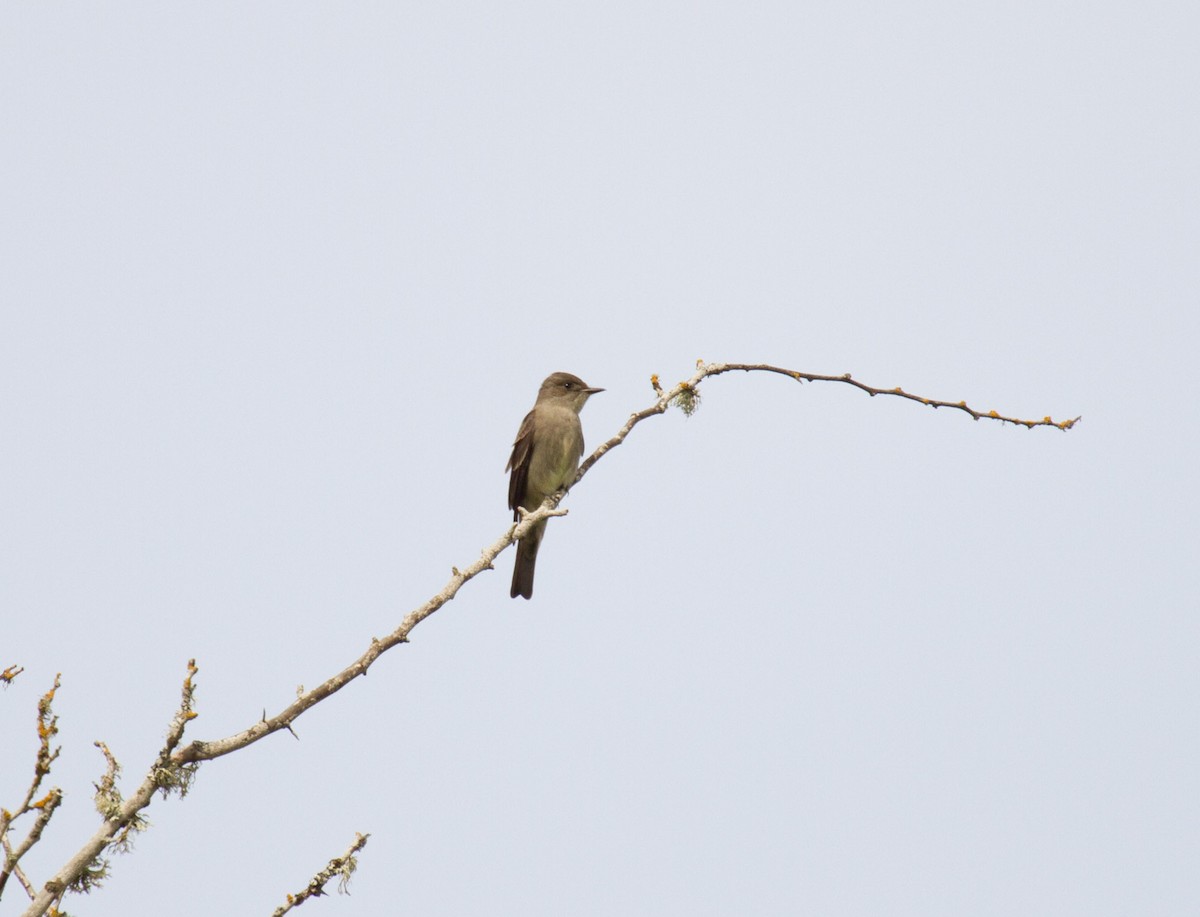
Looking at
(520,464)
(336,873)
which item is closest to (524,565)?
(520,464)

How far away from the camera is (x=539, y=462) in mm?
10984

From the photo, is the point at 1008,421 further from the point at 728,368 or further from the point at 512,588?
the point at 512,588

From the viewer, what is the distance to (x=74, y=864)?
114 inches

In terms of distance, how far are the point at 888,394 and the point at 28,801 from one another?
3330mm

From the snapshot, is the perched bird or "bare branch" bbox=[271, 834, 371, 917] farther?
the perched bird

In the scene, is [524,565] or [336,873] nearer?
[336,873]

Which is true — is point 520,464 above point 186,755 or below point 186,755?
above

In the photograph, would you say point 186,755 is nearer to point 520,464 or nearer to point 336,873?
point 336,873

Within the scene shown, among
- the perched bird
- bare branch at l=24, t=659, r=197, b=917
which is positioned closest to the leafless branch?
bare branch at l=24, t=659, r=197, b=917

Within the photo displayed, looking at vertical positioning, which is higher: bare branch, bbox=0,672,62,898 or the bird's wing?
the bird's wing

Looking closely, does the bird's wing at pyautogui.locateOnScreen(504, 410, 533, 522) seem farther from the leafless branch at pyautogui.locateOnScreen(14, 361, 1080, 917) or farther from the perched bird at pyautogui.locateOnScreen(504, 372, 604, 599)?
the leafless branch at pyautogui.locateOnScreen(14, 361, 1080, 917)

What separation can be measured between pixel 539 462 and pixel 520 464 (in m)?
0.18

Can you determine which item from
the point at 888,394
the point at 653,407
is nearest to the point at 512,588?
the point at 653,407

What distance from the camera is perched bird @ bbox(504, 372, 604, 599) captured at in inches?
431
